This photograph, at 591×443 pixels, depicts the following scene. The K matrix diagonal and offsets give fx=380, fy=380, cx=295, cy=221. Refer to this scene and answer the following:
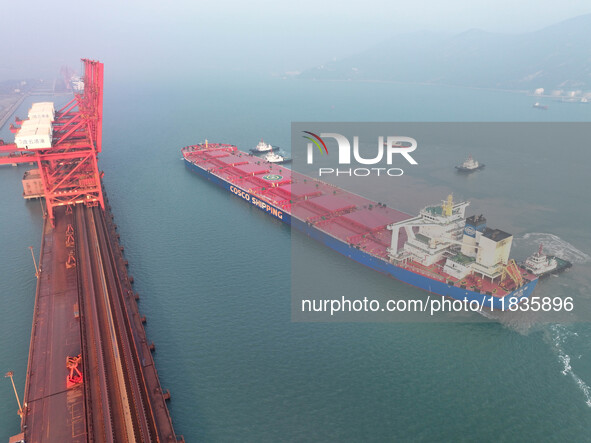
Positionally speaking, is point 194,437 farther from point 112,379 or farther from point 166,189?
point 166,189

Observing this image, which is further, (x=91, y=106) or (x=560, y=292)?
(x=91, y=106)

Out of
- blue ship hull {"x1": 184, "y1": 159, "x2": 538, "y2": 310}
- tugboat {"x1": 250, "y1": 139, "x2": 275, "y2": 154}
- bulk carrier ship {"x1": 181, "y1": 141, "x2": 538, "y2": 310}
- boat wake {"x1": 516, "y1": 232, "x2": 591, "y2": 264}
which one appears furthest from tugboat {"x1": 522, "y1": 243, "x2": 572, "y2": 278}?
tugboat {"x1": 250, "y1": 139, "x2": 275, "y2": 154}

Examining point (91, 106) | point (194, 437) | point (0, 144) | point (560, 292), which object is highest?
point (91, 106)

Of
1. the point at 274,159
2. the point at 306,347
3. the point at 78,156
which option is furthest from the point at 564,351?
the point at 274,159

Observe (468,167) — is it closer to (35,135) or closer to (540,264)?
(540,264)

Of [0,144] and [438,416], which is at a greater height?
[0,144]

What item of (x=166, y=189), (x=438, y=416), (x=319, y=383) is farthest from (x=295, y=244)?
(x=166, y=189)

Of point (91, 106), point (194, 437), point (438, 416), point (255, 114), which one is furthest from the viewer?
point (255, 114)

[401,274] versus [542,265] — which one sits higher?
[542,265]
